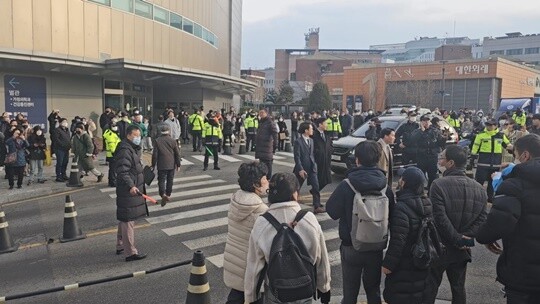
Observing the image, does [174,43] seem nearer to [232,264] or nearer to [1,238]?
[1,238]

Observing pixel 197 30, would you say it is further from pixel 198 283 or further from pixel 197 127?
pixel 198 283

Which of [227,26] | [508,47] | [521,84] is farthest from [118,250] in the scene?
[508,47]

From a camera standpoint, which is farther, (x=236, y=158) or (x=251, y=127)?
(x=251, y=127)

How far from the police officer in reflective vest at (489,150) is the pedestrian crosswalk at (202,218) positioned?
149 inches

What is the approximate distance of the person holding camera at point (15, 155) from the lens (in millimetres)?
11406

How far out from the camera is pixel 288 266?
322 centimetres

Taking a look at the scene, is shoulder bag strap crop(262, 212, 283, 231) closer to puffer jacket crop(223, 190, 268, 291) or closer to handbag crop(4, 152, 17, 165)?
puffer jacket crop(223, 190, 268, 291)

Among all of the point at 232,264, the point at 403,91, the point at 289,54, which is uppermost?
the point at 289,54

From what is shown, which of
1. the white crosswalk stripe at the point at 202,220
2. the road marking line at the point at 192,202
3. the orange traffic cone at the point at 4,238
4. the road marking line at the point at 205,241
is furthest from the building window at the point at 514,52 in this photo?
the orange traffic cone at the point at 4,238

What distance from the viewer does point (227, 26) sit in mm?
42969

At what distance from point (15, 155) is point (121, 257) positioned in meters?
6.48

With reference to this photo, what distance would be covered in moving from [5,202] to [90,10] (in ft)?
40.9

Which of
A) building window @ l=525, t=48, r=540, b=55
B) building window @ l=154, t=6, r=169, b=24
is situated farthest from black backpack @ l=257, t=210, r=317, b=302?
building window @ l=525, t=48, r=540, b=55

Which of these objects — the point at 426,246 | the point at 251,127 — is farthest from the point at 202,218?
the point at 251,127
